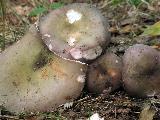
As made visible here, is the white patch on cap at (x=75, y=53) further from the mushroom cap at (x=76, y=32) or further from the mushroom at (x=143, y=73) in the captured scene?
the mushroom at (x=143, y=73)

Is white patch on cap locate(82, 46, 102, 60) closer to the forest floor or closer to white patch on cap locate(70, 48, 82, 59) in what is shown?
white patch on cap locate(70, 48, 82, 59)

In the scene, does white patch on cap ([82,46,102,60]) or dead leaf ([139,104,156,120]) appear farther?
white patch on cap ([82,46,102,60])

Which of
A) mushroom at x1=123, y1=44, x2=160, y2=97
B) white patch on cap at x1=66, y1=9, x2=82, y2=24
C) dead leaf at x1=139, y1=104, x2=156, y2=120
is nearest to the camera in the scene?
dead leaf at x1=139, y1=104, x2=156, y2=120

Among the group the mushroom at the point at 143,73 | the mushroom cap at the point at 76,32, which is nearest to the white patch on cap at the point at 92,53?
the mushroom cap at the point at 76,32

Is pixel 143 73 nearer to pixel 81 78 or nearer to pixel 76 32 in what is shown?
pixel 81 78

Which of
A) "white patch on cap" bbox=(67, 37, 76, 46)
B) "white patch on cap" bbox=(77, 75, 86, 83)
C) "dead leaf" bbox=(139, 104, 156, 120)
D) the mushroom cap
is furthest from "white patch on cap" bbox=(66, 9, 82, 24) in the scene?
"dead leaf" bbox=(139, 104, 156, 120)

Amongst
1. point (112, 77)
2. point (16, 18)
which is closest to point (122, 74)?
point (112, 77)

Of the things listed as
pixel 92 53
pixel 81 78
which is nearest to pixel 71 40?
pixel 92 53
